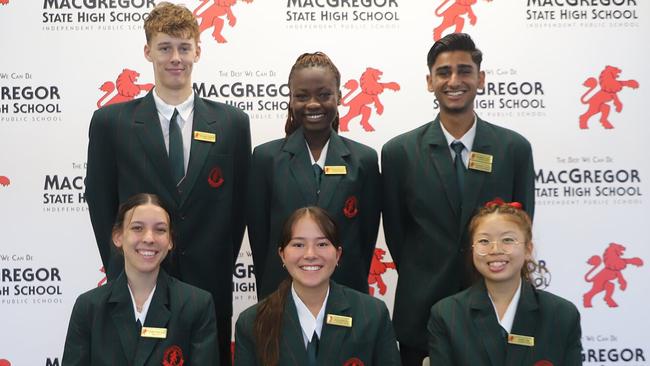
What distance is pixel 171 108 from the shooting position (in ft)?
10.8

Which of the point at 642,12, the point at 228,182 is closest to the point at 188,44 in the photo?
the point at 228,182

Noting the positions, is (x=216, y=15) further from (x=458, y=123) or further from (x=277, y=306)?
(x=277, y=306)

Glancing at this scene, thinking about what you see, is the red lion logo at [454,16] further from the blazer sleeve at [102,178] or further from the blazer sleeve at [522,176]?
the blazer sleeve at [102,178]

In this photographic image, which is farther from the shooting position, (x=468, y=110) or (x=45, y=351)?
(x=45, y=351)

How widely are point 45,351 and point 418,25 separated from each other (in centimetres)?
307

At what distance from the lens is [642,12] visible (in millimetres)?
4648

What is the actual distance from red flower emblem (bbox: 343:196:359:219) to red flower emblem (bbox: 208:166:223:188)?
0.57m

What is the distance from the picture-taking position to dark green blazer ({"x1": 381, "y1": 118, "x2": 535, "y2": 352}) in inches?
122

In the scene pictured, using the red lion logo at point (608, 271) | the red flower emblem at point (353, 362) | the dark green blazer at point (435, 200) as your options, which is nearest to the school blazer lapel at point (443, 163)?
the dark green blazer at point (435, 200)

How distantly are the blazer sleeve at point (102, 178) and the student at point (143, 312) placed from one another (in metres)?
0.21

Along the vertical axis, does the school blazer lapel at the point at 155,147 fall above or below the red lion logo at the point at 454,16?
below

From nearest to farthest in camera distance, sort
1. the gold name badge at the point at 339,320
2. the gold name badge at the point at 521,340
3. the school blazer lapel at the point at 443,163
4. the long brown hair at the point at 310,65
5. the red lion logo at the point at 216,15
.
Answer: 1. the gold name badge at the point at 521,340
2. the gold name badge at the point at 339,320
3. the school blazer lapel at the point at 443,163
4. the long brown hair at the point at 310,65
5. the red lion logo at the point at 216,15

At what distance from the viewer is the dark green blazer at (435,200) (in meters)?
3.10

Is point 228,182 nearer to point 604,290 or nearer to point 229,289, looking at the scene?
point 229,289
